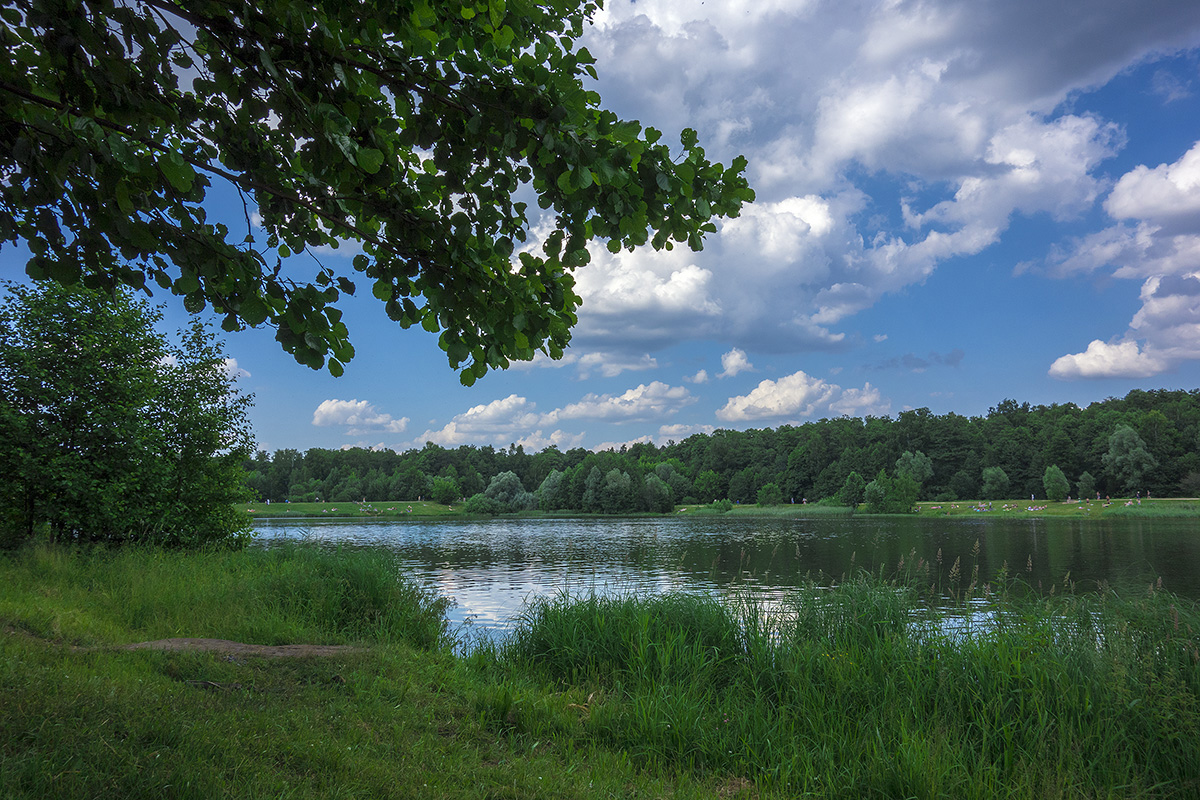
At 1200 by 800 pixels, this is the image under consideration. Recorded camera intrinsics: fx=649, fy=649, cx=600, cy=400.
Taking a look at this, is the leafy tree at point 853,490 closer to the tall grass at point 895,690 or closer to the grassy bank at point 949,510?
the grassy bank at point 949,510

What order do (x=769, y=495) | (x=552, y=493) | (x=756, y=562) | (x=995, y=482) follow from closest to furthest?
(x=756, y=562) → (x=995, y=482) → (x=552, y=493) → (x=769, y=495)

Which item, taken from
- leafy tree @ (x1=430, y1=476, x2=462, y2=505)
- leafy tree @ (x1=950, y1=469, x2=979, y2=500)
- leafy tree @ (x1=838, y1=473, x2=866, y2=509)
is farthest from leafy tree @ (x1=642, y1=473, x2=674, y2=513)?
leafy tree @ (x1=950, y1=469, x2=979, y2=500)

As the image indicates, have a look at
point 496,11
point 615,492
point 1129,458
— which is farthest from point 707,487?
point 496,11

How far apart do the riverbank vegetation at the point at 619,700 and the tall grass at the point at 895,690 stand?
0.09ft

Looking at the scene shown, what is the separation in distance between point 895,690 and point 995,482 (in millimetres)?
93957

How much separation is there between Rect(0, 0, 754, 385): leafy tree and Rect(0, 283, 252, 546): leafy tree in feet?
30.8

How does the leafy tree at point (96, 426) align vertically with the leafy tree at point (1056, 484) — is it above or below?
above

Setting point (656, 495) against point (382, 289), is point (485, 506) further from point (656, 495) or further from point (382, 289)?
point (382, 289)

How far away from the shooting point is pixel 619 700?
19.3 feet

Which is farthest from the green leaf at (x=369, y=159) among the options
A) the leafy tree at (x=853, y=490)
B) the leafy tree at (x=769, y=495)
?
the leafy tree at (x=769, y=495)

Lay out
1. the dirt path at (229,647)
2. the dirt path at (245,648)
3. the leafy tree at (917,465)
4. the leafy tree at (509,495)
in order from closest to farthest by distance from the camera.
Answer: the dirt path at (229,647), the dirt path at (245,648), the leafy tree at (509,495), the leafy tree at (917,465)

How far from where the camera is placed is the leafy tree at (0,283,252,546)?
36.4ft

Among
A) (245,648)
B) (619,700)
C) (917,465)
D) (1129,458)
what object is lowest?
(619,700)

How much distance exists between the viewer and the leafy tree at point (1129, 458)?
243 feet
